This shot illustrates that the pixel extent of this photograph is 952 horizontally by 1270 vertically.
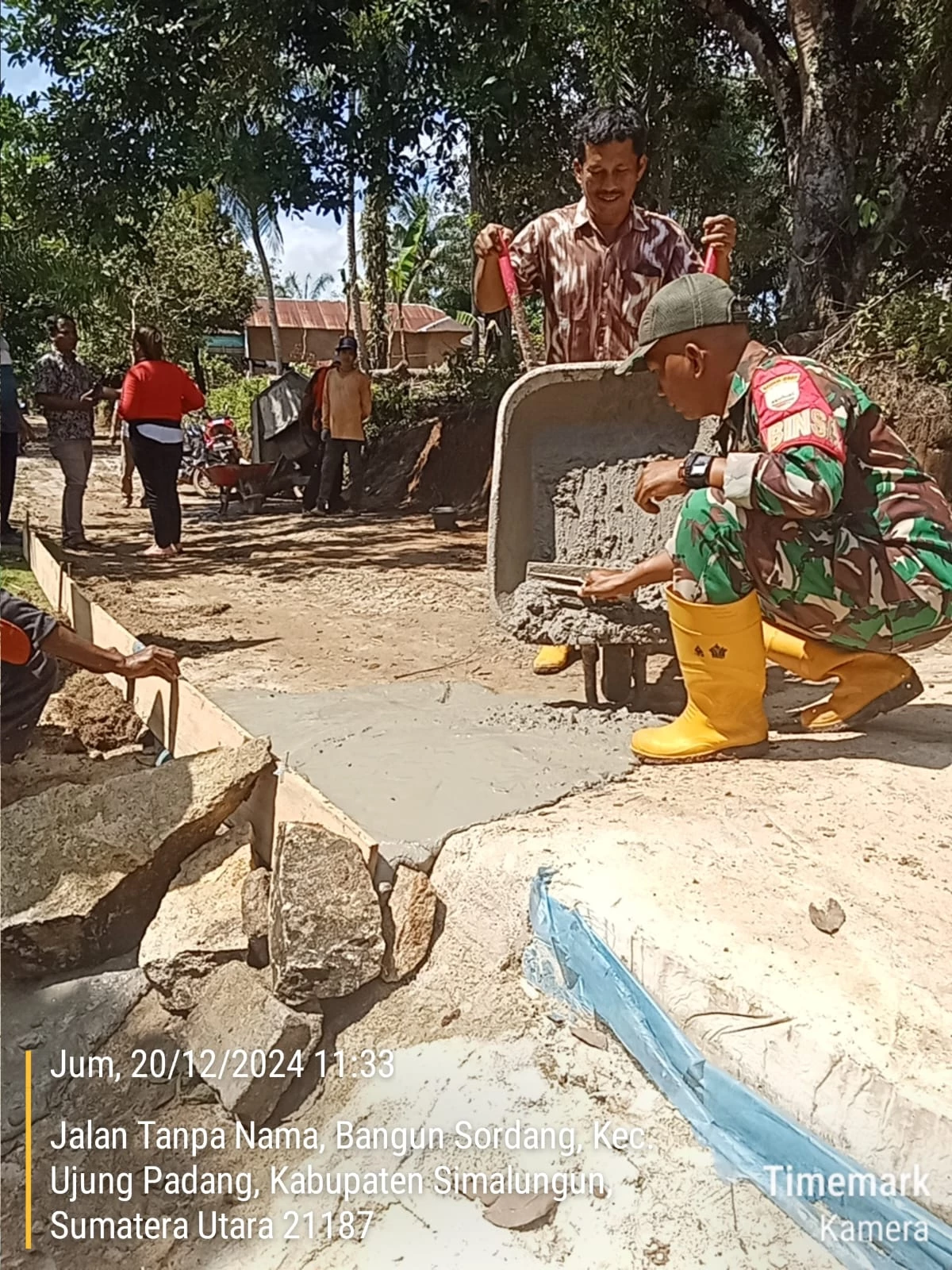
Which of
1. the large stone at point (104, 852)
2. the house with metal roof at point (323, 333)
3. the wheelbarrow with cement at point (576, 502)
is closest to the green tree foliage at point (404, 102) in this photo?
the wheelbarrow with cement at point (576, 502)

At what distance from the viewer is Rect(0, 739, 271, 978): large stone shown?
2.62 m

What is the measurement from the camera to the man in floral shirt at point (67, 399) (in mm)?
7414

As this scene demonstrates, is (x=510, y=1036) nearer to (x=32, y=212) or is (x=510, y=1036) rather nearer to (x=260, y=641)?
(x=260, y=641)

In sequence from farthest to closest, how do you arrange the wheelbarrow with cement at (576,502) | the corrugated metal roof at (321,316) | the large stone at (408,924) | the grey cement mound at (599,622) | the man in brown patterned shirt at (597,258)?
the corrugated metal roof at (321,316) < the man in brown patterned shirt at (597,258) < the wheelbarrow with cement at (576,502) < the grey cement mound at (599,622) < the large stone at (408,924)

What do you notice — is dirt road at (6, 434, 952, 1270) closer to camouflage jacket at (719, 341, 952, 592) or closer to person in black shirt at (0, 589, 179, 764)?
camouflage jacket at (719, 341, 952, 592)

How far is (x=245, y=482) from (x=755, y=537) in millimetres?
8947

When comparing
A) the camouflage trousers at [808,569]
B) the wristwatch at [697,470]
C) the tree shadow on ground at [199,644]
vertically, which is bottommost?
the tree shadow on ground at [199,644]

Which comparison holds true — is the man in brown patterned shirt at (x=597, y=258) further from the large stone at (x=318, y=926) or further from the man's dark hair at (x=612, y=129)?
the large stone at (x=318, y=926)

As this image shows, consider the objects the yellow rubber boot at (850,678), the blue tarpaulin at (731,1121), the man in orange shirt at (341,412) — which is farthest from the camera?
the man in orange shirt at (341,412)

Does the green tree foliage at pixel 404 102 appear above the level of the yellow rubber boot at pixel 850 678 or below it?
above

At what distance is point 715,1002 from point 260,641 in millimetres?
3524

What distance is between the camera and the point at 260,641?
5.04 meters

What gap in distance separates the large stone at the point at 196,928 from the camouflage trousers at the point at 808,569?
135 cm

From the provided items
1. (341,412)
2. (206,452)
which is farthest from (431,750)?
(206,452)
